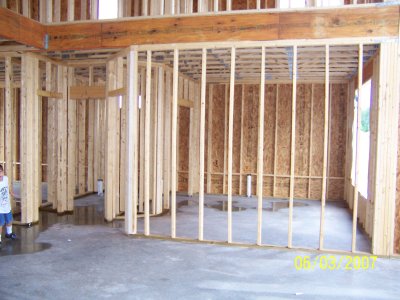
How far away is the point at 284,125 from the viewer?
12141 millimetres

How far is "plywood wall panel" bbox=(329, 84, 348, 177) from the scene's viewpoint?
38.4ft

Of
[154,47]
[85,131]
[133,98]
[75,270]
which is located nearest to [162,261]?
[75,270]

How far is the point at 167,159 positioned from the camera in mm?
9797

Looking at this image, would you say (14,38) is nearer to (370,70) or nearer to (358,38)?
(358,38)

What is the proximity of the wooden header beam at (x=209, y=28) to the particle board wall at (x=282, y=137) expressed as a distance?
5.59m

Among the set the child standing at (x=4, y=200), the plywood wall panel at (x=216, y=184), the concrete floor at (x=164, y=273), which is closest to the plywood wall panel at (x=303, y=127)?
the plywood wall panel at (x=216, y=184)

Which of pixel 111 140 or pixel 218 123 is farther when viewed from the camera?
pixel 218 123

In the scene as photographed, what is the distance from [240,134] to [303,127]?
75.5 inches

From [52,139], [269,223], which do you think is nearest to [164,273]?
[269,223]

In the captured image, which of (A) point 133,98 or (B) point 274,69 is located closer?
(A) point 133,98

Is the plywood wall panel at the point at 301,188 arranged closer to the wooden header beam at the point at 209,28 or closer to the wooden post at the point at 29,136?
the wooden header beam at the point at 209,28

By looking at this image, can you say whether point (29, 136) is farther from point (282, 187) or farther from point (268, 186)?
point (282, 187)

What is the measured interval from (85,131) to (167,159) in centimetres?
361
